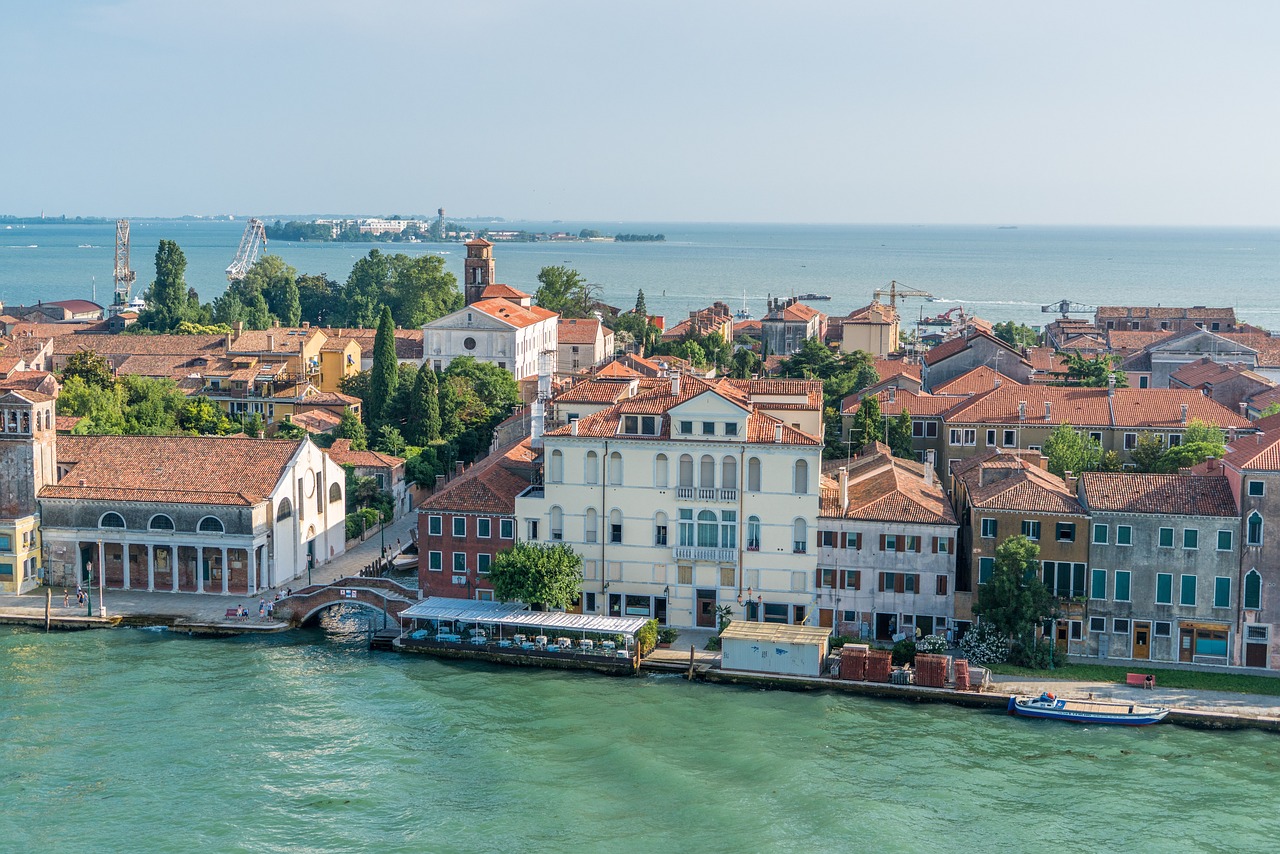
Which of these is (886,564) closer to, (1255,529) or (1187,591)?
(1187,591)

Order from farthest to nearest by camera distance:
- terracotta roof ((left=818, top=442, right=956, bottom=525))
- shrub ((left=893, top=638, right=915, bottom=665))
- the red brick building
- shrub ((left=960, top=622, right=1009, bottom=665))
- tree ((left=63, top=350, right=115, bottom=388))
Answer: tree ((left=63, top=350, right=115, bottom=388))
the red brick building
terracotta roof ((left=818, top=442, right=956, bottom=525))
shrub ((left=960, top=622, right=1009, bottom=665))
shrub ((left=893, top=638, right=915, bottom=665))

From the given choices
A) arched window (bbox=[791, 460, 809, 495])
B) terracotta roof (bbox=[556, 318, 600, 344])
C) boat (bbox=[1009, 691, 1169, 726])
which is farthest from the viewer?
terracotta roof (bbox=[556, 318, 600, 344])

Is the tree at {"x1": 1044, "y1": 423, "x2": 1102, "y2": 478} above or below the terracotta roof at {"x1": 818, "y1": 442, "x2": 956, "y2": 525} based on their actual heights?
above

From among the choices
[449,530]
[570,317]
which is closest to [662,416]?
[449,530]

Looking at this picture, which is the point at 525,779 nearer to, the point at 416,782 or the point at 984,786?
the point at 416,782

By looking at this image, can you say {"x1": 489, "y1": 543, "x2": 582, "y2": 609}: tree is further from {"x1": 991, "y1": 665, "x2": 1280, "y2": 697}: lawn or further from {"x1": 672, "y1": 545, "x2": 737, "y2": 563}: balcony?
{"x1": 991, "y1": 665, "x2": 1280, "y2": 697}: lawn

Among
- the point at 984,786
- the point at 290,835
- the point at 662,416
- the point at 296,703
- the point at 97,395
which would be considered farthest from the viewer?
the point at 97,395

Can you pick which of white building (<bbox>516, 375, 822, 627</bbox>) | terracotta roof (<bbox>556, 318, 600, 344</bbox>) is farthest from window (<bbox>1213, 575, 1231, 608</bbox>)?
terracotta roof (<bbox>556, 318, 600, 344</bbox>)
